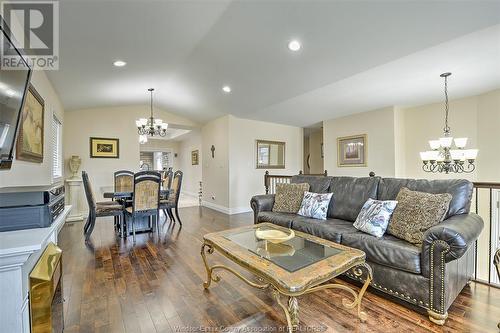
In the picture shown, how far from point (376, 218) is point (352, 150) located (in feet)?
12.2

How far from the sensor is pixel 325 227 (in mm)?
2568

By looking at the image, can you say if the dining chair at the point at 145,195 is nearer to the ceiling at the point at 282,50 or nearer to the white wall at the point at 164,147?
the ceiling at the point at 282,50

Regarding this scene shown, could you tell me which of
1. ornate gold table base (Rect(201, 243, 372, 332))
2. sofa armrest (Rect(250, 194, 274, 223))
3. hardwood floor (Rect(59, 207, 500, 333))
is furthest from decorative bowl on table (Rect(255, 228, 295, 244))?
sofa armrest (Rect(250, 194, 274, 223))

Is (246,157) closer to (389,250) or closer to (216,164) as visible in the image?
(216,164)

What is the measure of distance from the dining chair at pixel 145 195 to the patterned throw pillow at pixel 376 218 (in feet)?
9.98

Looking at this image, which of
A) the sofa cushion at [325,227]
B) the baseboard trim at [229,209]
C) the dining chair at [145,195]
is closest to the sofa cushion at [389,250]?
the sofa cushion at [325,227]

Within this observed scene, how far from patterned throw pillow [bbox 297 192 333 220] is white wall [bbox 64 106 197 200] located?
466 cm

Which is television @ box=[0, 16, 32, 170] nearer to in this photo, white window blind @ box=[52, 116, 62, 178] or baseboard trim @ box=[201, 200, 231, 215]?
white window blind @ box=[52, 116, 62, 178]

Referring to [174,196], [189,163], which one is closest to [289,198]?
[174,196]

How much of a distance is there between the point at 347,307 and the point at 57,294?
6.50 feet

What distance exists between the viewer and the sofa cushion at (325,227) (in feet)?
7.98

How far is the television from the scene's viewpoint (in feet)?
4.01

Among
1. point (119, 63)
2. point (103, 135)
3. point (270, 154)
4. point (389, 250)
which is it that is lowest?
point (389, 250)

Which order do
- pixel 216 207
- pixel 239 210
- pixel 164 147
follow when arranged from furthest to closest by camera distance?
pixel 164 147
pixel 216 207
pixel 239 210
